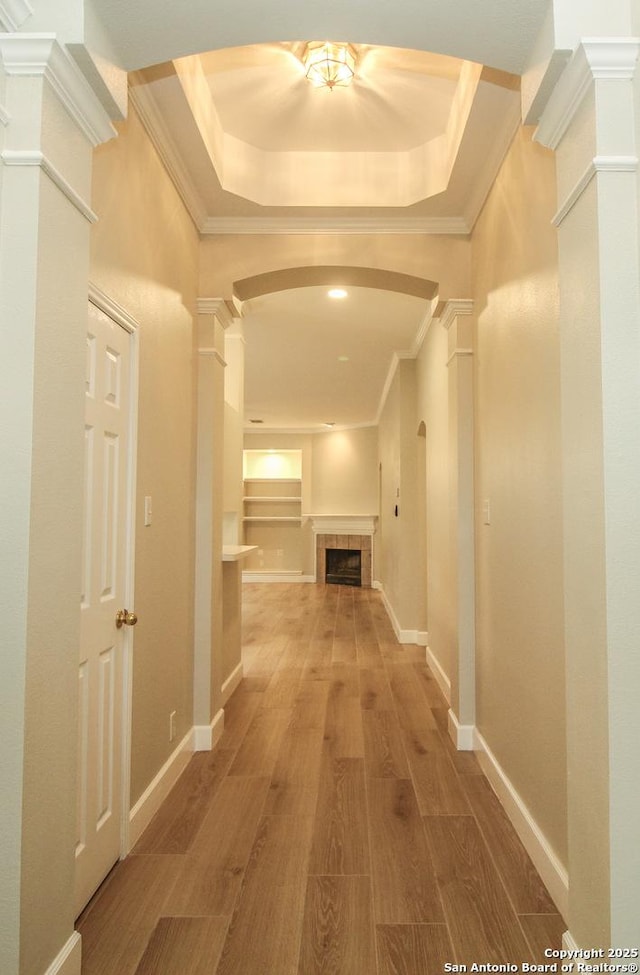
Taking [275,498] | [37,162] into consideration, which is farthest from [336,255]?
[275,498]

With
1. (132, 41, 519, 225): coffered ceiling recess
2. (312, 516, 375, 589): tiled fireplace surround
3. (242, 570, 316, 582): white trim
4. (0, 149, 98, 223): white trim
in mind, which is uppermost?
(132, 41, 519, 225): coffered ceiling recess

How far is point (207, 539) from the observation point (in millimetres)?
3324

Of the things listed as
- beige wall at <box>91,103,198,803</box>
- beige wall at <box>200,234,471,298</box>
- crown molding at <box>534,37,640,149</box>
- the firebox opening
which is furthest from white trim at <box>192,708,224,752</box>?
the firebox opening

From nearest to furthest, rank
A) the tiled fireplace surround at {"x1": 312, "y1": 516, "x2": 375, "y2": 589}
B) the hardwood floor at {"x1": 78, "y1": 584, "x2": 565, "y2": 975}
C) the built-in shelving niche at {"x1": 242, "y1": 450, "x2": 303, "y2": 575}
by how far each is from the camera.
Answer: the hardwood floor at {"x1": 78, "y1": 584, "x2": 565, "y2": 975}
the tiled fireplace surround at {"x1": 312, "y1": 516, "x2": 375, "y2": 589}
the built-in shelving niche at {"x1": 242, "y1": 450, "x2": 303, "y2": 575}

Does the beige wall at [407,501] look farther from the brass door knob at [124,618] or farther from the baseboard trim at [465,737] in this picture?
the brass door knob at [124,618]

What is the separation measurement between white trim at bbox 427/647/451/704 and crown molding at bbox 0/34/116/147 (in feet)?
11.8

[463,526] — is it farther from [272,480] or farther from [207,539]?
[272,480]

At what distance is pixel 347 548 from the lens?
11.5 meters

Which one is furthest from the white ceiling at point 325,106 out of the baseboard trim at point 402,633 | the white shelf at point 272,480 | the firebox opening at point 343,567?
the white shelf at point 272,480

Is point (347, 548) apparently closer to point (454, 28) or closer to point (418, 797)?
point (418, 797)

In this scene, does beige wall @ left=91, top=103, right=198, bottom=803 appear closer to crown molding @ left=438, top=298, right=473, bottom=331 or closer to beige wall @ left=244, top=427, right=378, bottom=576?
crown molding @ left=438, top=298, right=473, bottom=331

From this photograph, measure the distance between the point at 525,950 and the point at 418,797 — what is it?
1.03 m

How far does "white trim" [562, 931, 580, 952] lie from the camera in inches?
62.0

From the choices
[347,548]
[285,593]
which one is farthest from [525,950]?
[347,548]
